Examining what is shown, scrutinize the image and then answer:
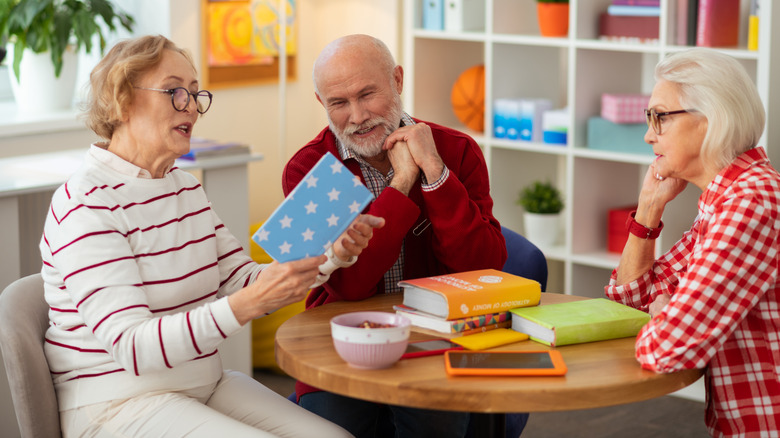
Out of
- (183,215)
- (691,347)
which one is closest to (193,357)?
(183,215)

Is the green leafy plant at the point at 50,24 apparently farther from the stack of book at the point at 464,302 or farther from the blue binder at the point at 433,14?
the stack of book at the point at 464,302

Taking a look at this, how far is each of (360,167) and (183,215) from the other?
504 millimetres

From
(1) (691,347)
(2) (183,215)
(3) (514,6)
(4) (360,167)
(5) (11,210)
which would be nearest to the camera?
(1) (691,347)

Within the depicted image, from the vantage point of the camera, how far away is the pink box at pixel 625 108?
3578 mm

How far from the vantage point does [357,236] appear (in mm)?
1894

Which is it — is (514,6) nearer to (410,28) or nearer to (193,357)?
(410,28)

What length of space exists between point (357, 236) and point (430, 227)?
0.38m

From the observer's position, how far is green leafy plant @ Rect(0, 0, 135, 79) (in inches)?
141

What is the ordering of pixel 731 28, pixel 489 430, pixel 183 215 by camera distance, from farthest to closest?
1. pixel 731 28
2. pixel 183 215
3. pixel 489 430

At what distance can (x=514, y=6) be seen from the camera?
12.9 ft

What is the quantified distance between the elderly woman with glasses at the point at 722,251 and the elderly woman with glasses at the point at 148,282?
0.60 meters

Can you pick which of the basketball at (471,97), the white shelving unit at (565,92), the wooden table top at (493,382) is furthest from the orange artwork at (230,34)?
the wooden table top at (493,382)

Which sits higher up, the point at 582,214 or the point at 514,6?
the point at 514,6

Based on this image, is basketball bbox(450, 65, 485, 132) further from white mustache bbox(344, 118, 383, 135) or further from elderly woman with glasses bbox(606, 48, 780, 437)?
elderly woman with glasses bbox(606, 48, 780, 437)
